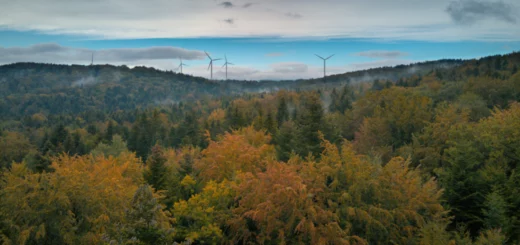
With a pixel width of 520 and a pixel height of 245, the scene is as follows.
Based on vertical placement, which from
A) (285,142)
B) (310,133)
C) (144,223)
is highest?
(310,133)

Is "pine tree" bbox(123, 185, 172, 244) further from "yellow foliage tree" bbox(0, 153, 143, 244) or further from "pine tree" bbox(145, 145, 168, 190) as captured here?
"pine tree" bbox(145, 145, 168, 190)

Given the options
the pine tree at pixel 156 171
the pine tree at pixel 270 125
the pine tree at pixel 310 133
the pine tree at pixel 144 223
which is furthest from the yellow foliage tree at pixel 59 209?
the pine tree at pixel 270 125

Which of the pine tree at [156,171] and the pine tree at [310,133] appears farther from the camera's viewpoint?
the pine tree at [310,133]

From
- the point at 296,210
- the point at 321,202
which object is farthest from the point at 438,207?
the point at 296,210

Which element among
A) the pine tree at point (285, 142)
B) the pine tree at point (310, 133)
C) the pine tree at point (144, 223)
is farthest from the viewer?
the pine tree at point (285, 142)

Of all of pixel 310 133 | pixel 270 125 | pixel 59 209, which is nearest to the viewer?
pixel 59 209

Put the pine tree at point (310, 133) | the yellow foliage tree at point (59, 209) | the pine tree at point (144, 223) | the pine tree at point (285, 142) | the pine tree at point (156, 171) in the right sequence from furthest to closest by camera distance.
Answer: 1. the pine tree at point (285, 142)
2. the pine tree at point (310, 133)
3. the pine tree at point (156, 171)
4. the yellow foliage tree at point (59, 209)
5. the pine tree at point (144, 223)

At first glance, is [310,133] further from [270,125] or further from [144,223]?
[144,223]

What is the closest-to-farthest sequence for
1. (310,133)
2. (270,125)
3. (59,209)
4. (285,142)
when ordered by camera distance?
(59,209) < (310,133) < (285,142) < (270,125)

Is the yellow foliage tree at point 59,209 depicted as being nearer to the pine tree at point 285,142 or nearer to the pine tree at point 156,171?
the pine tree at point 156,171

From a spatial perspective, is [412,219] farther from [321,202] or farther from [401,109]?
[401,109]

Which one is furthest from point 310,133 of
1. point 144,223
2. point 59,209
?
point 144,223
